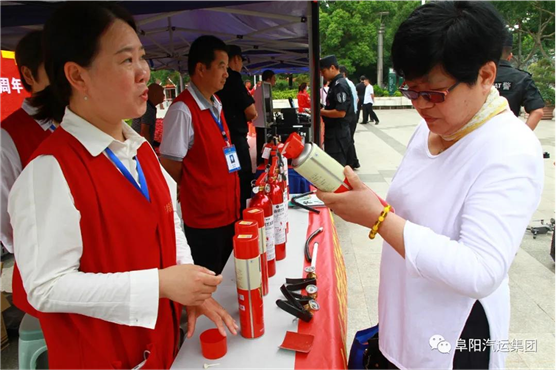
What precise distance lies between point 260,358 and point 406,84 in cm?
87

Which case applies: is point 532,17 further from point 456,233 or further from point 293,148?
point 293,148

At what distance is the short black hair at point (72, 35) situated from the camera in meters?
0.94

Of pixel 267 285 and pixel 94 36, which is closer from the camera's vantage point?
pixel 94 36

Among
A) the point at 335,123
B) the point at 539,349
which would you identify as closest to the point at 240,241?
the point at 539,349

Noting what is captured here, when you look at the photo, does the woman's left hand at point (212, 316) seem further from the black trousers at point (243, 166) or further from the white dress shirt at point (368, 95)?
the white dress shirt at point (368, 95)

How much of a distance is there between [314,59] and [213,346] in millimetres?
3070

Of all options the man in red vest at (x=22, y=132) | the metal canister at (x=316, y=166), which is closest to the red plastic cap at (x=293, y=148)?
the metal canister at (x=316, y=166)

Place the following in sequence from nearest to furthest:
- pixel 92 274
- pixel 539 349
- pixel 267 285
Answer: pixel 92 274 → pixel 267 285 → pixel 539 349

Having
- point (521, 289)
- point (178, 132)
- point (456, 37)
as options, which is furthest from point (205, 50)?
point (521, 289)

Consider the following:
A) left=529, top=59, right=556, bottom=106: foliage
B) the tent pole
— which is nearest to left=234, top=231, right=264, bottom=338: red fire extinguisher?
the tent pole

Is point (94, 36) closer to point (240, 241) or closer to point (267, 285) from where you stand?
point (240, 241)

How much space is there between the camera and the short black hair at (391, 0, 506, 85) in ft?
2.74

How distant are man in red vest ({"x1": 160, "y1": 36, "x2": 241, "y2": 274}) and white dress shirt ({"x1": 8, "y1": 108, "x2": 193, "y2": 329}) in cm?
140

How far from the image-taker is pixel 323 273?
162cm
